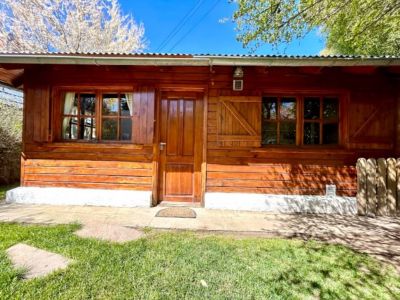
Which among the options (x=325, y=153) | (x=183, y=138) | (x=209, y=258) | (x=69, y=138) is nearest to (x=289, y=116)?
(x=325, y=153)

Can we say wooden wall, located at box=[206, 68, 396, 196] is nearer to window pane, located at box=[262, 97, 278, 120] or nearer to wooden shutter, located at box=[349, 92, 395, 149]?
wooden shutter, located at box=[349, 92, 395, 149]

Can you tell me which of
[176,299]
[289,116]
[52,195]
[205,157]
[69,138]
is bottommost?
[176,299]

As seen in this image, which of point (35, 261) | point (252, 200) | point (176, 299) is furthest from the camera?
point (252, 200)

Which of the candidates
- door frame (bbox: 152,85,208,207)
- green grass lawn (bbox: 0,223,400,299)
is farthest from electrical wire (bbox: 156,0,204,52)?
green grass lawn (bbox: 0,223,400,299)

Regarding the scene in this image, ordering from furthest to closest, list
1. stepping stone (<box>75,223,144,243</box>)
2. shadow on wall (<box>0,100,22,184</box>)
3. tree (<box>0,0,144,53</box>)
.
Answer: tree (<box>0,0,144,53</box>) → shadow on wall (<box>0,100,22,184</box>) → stepping stone (<box>75,223,144,243</box>)

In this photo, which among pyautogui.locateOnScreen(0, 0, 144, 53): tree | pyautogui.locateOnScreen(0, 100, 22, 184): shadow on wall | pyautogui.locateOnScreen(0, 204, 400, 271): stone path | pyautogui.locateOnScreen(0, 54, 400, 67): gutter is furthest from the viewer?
pyautogui.locateOnScreen(0, 0, 144, 53): tree

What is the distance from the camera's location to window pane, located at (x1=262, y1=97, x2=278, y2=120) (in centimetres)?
468

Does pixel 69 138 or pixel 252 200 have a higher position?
pixel 69 138

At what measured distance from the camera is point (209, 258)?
99.3 inches

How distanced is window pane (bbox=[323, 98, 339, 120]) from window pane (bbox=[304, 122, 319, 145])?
0.29 metres

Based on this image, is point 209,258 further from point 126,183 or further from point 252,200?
point 126,183

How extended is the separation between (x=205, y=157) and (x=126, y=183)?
5.24 ft

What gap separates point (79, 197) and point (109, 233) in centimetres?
183

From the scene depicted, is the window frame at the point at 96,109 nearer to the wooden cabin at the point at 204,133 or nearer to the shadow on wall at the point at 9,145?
the wooden cabin at the point at 204,133
